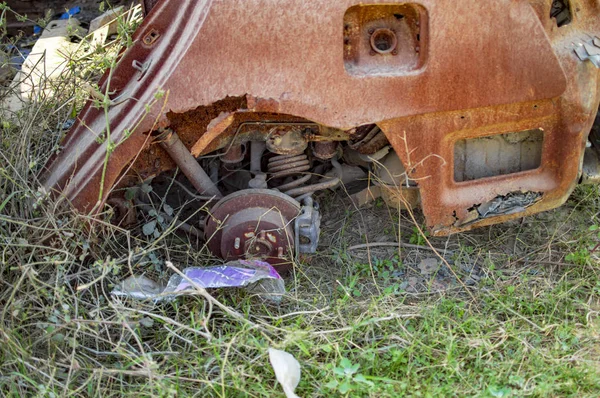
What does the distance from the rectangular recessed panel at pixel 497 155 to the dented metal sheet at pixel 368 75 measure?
0.07 metres

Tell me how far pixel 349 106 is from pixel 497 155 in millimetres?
746

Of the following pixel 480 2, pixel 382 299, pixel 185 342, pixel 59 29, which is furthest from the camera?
pixel 59 29

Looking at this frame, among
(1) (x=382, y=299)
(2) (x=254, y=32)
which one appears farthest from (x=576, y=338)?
(2) (x=254, y=32)

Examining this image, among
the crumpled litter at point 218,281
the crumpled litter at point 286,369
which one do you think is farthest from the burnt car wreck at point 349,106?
the crumpled litter at point 286,369

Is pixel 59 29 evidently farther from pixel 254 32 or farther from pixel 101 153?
pixel 254 32

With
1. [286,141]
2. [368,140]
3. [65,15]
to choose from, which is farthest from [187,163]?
[65,15]

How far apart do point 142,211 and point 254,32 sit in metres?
1.13

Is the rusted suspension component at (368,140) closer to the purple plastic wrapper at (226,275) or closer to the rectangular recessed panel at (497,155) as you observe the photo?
the rectangular recessed panel at (497,155)

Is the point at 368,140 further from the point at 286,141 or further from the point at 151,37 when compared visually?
the point at 151,37

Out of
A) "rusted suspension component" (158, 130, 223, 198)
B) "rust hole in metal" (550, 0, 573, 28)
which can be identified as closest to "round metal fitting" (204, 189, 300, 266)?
"rusted suspension component" (158, 130, 223, 198)

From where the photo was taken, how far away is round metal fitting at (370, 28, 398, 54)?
2.45 meters

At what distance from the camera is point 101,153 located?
2.62 metres

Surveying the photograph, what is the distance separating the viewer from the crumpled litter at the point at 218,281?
8.68 feet

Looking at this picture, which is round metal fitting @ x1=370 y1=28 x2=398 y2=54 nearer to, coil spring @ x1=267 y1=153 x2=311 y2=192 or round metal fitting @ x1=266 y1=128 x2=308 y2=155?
round metal fitting @ x1=266 y1=128 x2=308 y2=155
